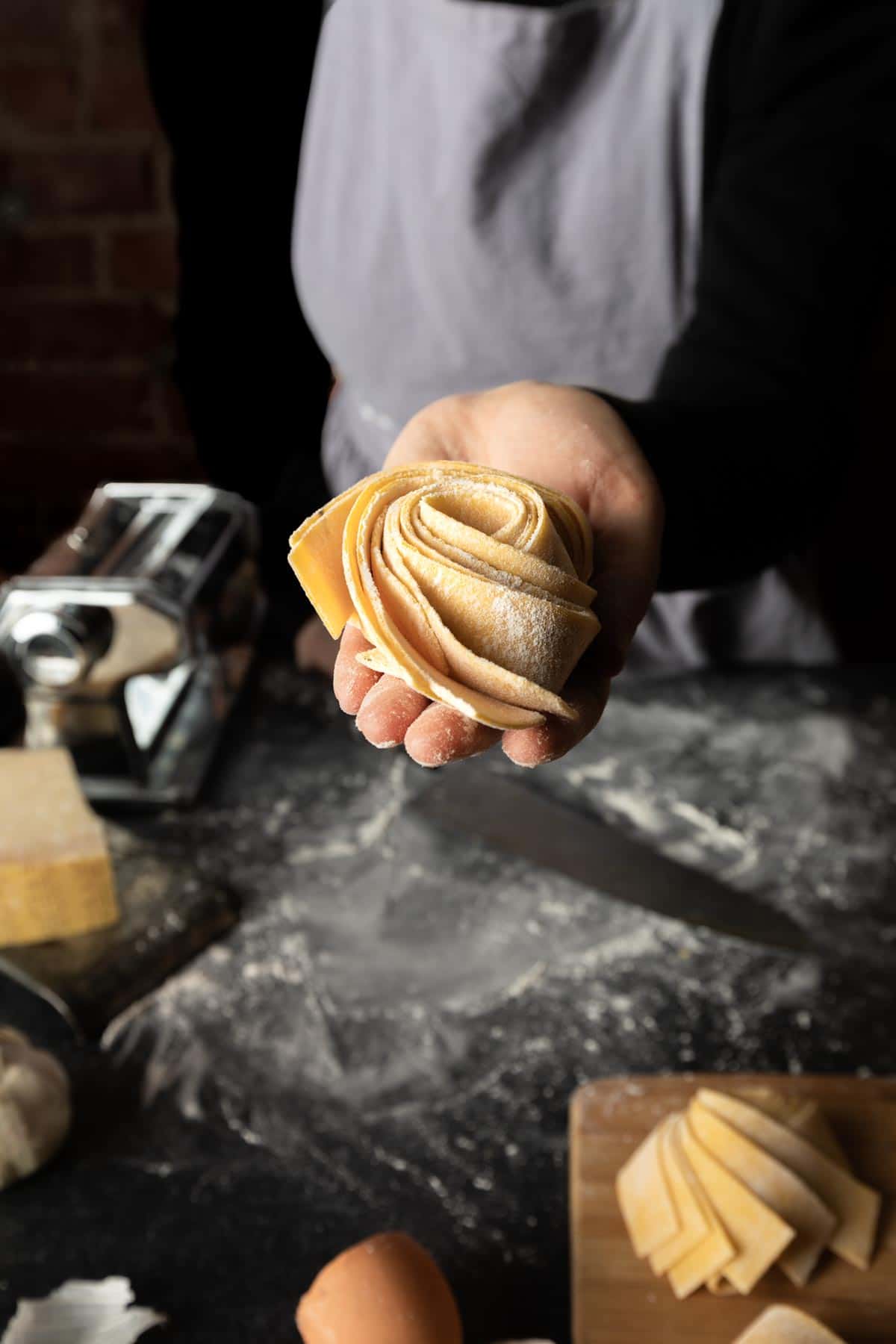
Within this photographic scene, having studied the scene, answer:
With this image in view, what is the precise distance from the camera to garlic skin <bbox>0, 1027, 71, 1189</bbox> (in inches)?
53.4

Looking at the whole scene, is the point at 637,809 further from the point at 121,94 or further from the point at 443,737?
the point at 121,94

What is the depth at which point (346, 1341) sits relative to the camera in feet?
3.71

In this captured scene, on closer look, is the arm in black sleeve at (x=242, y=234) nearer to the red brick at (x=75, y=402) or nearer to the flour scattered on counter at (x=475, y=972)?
the flour scattered on counter at (x=475, y=972)

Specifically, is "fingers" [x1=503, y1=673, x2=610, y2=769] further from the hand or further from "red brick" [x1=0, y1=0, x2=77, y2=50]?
"red brick" [x1=0, y1=0, x2=77, y2=50]

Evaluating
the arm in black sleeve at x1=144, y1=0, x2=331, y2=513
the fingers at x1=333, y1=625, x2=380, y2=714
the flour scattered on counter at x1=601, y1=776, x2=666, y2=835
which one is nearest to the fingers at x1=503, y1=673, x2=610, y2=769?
the fingers at x1=333, y1=625, x2=380, y2=714

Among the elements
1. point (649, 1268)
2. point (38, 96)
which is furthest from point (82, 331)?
point (649, 1268)

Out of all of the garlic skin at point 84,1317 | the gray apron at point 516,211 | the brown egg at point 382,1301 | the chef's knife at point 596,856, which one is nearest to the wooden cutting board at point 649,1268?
the brown egg at point 382,1301

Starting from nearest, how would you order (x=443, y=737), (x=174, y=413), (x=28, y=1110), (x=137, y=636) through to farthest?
(x=443, y=737)
(x=28, y=1110)
(x=137, y=636)
(x=174, y=413)

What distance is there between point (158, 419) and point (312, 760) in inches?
73.8

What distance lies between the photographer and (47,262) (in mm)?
3436

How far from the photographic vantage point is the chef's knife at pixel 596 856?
5.52 feet

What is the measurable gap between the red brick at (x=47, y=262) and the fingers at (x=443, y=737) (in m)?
2.77

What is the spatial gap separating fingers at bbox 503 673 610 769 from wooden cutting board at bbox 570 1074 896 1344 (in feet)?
1.64

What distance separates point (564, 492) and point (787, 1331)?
0.81 m
